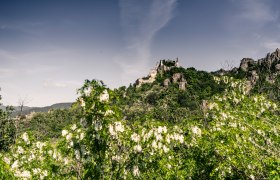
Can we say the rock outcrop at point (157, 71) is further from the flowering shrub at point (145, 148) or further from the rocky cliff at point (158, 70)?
the flowering shrub at point (145, 148)

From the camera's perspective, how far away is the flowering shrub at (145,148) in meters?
8.25

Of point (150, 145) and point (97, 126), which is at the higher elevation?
point (97, 126)

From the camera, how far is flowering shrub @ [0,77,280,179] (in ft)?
27.1

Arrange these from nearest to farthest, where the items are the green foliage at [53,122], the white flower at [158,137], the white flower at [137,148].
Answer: the white flower at [137,148], the white flower at [158,137], the green foliage at [53,122]

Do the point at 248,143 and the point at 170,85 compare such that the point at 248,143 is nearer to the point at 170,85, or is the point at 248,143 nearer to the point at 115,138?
the point at 115,138

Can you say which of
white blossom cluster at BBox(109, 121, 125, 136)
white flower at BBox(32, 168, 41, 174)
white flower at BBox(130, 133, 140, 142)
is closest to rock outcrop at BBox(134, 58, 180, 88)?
white flower at BBox(32, 168, 41, 174)

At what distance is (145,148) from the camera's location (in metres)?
10.5

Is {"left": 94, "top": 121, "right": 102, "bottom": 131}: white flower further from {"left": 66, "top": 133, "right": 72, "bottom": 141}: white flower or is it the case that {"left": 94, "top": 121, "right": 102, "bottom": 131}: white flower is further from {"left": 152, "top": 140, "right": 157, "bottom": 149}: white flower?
{"left": 152, "top": 140, "right": 157, "bottom": 149}: white flower

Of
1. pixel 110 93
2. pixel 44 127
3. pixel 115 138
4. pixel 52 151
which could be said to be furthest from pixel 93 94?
pixel 44 127

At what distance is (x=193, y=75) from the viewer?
154875 millimetres

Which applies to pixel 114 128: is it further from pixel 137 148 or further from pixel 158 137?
pixel 158 137

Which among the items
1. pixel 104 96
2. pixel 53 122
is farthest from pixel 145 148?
pixel 53 122

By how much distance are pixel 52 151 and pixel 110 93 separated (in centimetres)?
821

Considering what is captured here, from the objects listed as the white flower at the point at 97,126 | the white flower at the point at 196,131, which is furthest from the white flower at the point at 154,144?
the white flower at the point at 196,131
